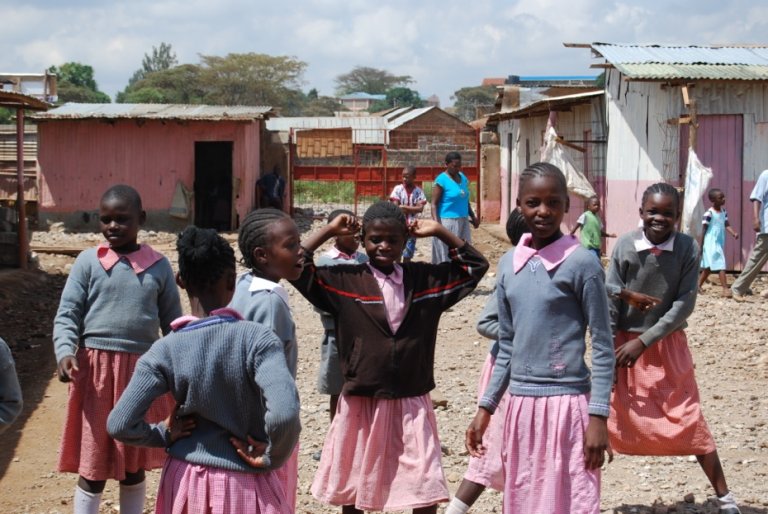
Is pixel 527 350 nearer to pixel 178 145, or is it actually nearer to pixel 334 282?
pixel 334 282

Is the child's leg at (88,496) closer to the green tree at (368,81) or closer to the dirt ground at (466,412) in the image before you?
the dirt ground at (466,412)

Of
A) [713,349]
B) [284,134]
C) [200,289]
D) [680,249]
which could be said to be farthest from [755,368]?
[284,134]

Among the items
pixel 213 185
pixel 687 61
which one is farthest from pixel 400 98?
pixel 687 61

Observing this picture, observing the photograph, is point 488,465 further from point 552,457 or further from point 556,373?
point 556,373

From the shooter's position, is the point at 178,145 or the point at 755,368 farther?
the point at 178,145

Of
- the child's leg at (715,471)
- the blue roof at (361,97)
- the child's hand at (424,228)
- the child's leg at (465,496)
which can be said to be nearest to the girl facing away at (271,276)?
the child's hand at (424,228)

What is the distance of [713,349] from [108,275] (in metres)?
6.71

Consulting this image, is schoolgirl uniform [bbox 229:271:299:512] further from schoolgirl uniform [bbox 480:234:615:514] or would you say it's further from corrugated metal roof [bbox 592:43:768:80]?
corrugated metal roof [bbox 592:43:768:80]

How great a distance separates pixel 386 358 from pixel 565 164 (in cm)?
1112

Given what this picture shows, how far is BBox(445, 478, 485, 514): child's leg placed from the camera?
4559 millimetres

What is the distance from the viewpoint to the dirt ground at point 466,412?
18.1 feet

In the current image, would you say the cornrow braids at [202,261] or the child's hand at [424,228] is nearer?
the cornrow braids at [202,261]

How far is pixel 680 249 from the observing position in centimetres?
479

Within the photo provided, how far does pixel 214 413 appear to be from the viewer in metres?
2.96
